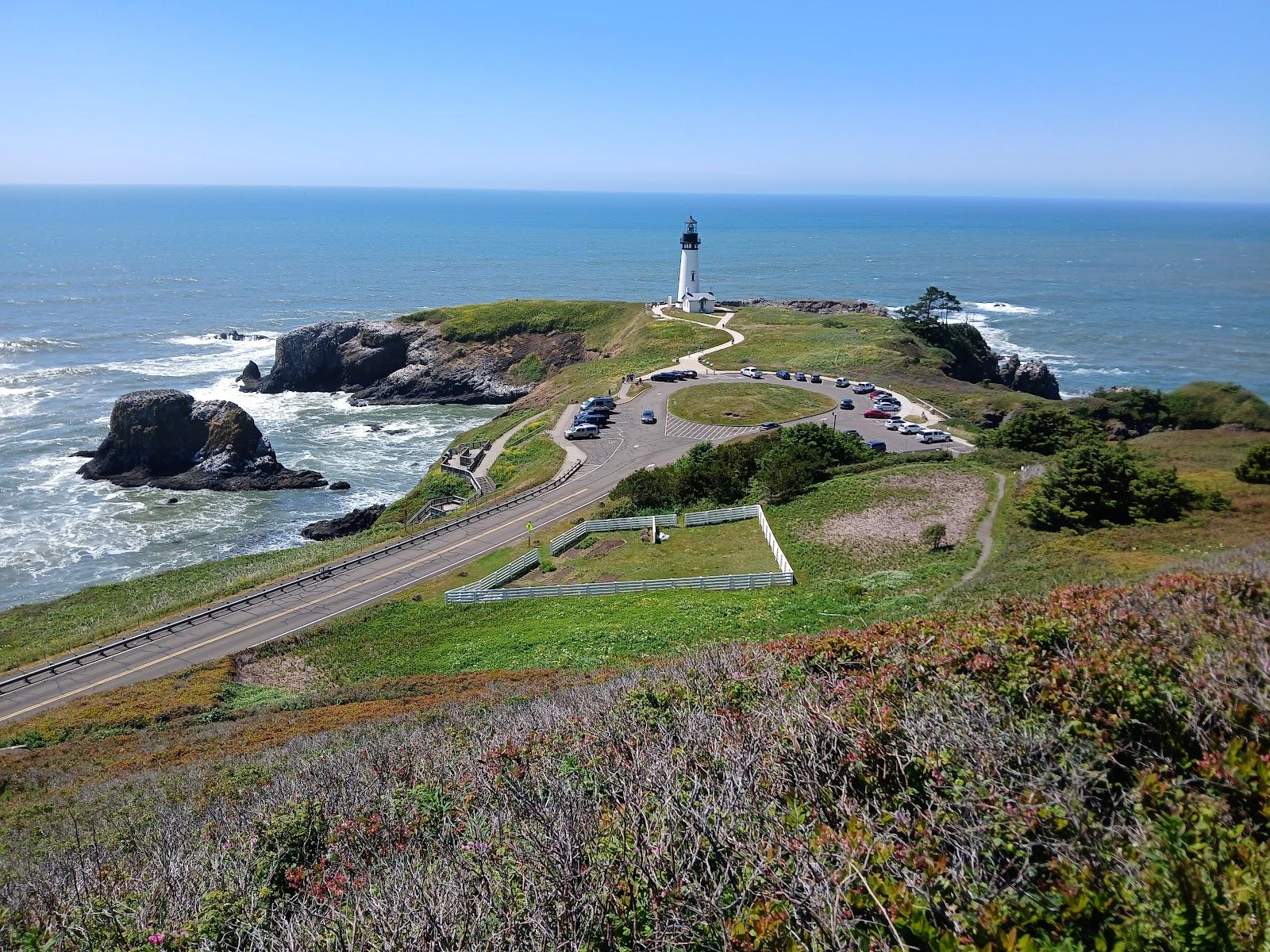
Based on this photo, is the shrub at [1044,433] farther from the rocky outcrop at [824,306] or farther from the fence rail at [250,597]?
the rocky outcrop at [824,306]

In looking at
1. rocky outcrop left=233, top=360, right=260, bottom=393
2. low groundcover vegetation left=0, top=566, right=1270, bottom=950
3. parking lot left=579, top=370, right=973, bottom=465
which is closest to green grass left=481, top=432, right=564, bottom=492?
parking lot left=579, top=370, right=973, bottom=465

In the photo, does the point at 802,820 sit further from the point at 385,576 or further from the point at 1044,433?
the point at 1044,433

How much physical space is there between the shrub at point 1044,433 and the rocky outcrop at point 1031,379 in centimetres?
3163

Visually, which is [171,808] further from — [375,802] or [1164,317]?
[1164,317]

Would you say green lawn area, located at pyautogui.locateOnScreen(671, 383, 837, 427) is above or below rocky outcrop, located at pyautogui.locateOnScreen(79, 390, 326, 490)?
above

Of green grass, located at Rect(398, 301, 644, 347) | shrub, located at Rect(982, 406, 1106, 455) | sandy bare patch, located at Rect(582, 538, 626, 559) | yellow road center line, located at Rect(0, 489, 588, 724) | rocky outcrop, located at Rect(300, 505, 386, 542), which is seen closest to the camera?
yellow road center line, located at Rect(0, 489, 588, 724)

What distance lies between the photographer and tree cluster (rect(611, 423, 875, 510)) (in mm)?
34156

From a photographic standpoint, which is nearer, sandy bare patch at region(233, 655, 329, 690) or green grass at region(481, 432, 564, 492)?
sandy bare patch at region(233, 655, 329, 690)

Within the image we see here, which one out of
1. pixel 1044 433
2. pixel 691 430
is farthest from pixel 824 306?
pixel 1044 433

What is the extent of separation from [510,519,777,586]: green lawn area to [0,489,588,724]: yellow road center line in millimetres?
5088

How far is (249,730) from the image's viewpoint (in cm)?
1777

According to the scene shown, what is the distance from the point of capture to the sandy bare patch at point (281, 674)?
23.2 metres

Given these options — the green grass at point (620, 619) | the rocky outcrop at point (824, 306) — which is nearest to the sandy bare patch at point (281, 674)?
the green grass at point (620, 619)

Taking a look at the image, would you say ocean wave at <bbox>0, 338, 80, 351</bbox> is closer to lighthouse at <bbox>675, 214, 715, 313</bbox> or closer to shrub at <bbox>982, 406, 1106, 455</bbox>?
lighthouse at <bbox>675, 214, 715, 313</bbox>
